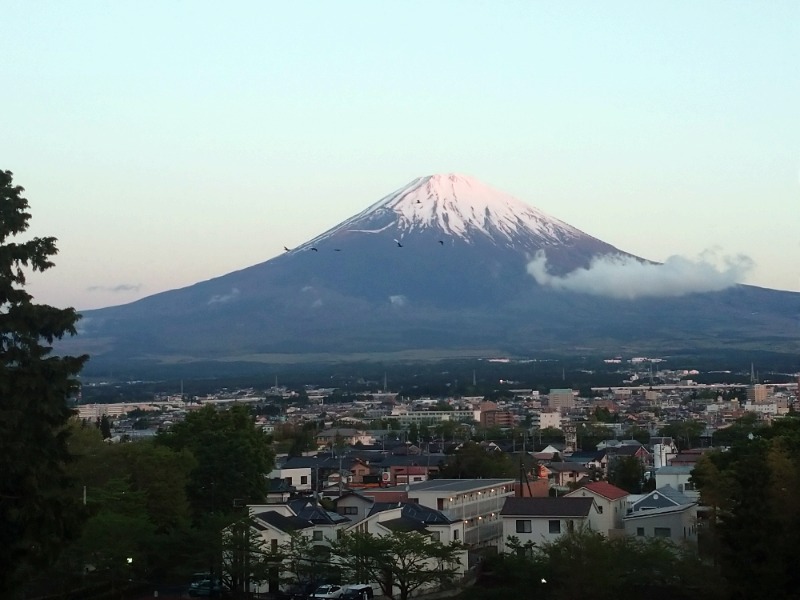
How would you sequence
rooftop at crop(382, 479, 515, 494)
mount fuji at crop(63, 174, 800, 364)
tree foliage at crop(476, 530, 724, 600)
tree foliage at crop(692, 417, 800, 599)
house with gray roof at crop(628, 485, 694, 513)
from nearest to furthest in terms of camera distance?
tree foliage at crop(692, 417, 800, 599) < tree foliage at crop(476, 530, 724, 600) < house with gray roof at crop(628, 485, 694, 513) < rooftop at crop(382, 479, 515, 494) < mount fuji at crop(63, 174, 800, 364)

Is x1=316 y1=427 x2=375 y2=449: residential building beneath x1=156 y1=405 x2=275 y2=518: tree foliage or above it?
beneath

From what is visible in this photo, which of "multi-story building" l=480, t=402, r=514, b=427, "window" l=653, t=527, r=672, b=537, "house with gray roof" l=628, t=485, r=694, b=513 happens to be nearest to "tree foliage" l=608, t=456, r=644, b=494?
"house with gray roof" l=628, t=485, r=694, b=513

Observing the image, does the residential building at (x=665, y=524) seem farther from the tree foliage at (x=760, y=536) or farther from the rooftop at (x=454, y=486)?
the tree foliage at (x=760, y=536)

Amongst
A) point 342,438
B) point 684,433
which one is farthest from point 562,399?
point 684,433

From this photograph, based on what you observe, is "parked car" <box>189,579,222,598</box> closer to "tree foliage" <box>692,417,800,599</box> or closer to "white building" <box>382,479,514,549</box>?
Result: "white building" <box>382,479,514,549</box>

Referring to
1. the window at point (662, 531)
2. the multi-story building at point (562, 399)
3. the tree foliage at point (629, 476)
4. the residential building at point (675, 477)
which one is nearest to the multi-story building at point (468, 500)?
the window at point (662, 531)
